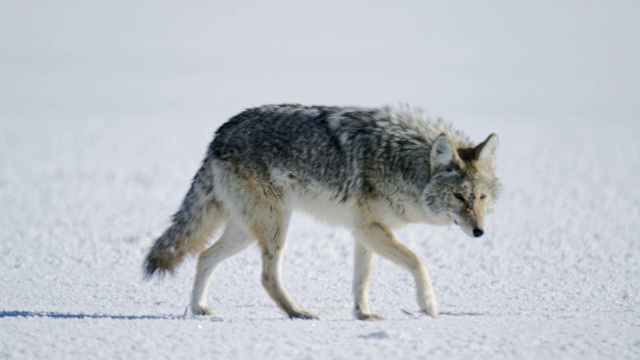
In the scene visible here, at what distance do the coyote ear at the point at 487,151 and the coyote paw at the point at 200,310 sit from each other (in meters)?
2.44

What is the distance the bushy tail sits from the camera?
7.49 meters

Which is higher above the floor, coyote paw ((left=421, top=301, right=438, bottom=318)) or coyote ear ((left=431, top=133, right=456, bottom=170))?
coyote ear ((left=431, top=133, right=456, bottom=170))

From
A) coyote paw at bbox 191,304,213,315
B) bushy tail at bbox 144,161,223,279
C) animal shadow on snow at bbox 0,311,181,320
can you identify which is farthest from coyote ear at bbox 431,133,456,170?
animal shadow on snow at bbox 0,311,181,320

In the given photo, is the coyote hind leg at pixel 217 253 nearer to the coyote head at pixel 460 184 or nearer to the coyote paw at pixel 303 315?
the coyote paw at pixel 303 315

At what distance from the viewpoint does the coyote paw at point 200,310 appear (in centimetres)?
716

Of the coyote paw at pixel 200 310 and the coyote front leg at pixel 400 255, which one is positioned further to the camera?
the coyote paw at pixel 200 310

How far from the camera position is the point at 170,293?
847 centimetres

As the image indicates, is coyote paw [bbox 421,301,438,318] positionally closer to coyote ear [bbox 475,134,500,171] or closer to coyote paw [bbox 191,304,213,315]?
coyote ear [bbox 475,134,500,171]

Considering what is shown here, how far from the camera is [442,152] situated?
7102 millimetres

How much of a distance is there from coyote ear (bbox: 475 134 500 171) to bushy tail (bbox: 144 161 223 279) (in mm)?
2188

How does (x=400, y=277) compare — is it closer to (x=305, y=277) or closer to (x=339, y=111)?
(x=305, y=277)

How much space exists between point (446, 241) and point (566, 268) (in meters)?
2.36

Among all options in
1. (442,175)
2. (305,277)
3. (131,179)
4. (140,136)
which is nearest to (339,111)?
(442,175)

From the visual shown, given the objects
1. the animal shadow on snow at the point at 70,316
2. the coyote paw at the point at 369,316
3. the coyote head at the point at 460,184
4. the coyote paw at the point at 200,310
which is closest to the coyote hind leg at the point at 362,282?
the coyote paw at the point at 369,316
